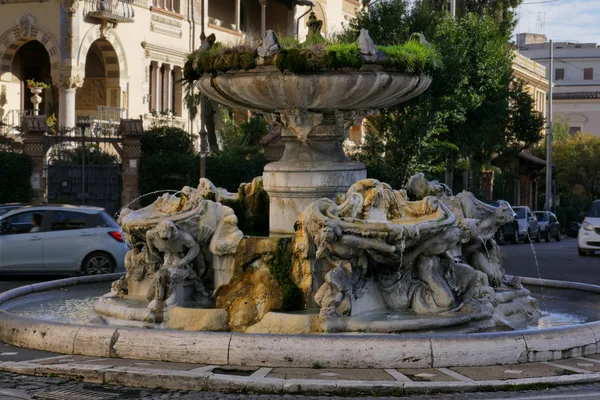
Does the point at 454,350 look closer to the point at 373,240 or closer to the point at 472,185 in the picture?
the point at 373,240

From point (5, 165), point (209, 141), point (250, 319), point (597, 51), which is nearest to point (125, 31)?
point (209, 141)

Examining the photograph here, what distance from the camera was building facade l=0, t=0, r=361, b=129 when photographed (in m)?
40.7

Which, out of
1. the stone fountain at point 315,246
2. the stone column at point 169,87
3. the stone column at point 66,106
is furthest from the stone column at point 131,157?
the stone fountain at point 315,246

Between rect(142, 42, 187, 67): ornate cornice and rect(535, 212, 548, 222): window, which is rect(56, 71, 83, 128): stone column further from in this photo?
rect(535, 212, 548, 222): window

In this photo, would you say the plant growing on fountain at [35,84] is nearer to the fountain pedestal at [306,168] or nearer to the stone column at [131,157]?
the stone column at [131,157]

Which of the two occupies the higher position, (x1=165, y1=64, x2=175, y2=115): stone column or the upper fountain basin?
(x1=165, y1=64, x2=175, y2=115): stone column

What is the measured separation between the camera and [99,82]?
44.3 m

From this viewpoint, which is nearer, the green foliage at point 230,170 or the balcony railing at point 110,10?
the green foliage at point 230,170

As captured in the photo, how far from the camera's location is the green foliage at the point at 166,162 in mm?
34719

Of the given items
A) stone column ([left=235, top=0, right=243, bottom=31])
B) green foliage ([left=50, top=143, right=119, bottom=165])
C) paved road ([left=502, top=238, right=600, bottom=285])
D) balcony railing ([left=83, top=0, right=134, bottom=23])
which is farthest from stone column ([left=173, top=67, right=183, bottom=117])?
paved road ([left=502, top=238, right=600, bottom=285])

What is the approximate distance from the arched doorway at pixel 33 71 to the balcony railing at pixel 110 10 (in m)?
3.42

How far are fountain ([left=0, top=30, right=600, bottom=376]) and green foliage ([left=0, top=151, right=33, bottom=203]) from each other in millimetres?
20308

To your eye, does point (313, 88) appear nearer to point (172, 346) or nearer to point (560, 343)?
point (172, 346)

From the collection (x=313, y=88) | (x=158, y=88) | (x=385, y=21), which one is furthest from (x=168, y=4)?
(x=313, y=88)
